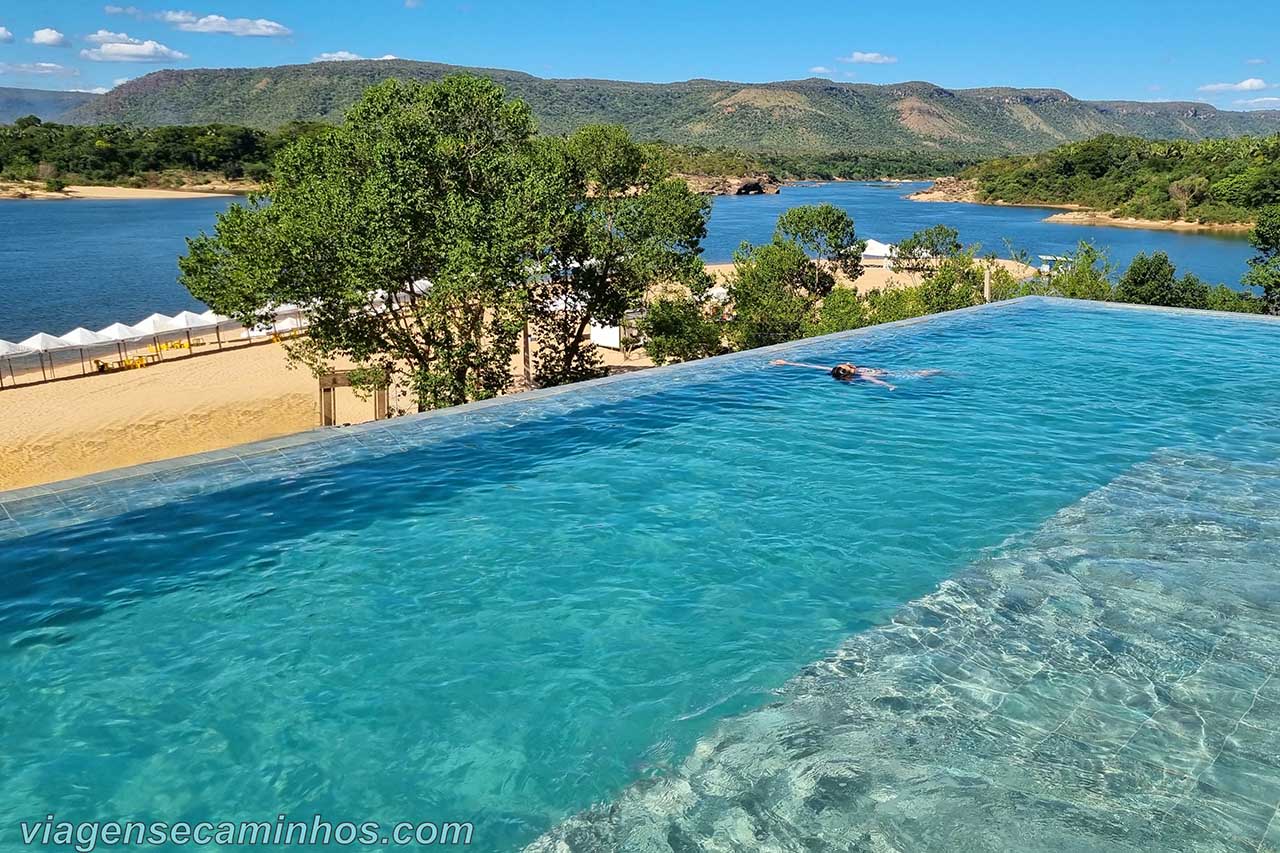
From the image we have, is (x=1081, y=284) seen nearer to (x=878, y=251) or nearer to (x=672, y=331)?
(x=672, y=331)

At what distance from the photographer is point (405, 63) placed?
196m

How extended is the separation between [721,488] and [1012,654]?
3.65 metres

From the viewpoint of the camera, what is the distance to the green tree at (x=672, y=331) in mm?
21516

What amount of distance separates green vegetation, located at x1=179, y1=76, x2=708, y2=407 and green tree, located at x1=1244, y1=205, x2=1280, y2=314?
2512cm

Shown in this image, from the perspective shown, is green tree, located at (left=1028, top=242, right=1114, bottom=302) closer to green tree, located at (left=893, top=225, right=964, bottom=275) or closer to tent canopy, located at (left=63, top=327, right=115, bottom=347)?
green tree, located at (left=893, top=225, right=964, bottom=275)

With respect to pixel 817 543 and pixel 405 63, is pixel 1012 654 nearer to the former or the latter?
pixel 817 543

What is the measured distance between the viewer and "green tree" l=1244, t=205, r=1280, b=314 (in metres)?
31.4

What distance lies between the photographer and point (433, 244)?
1441cm

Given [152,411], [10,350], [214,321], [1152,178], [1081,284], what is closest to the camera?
[152,411]

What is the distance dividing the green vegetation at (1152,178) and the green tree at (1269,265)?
142 feet

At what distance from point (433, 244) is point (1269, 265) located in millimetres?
31838

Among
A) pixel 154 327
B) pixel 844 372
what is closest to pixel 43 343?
pixel 154 327

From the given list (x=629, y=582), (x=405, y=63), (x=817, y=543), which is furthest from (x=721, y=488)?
(x=405, y=63)

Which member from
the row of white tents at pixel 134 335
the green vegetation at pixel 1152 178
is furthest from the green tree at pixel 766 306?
the green vegetation at pixel 1152 178
